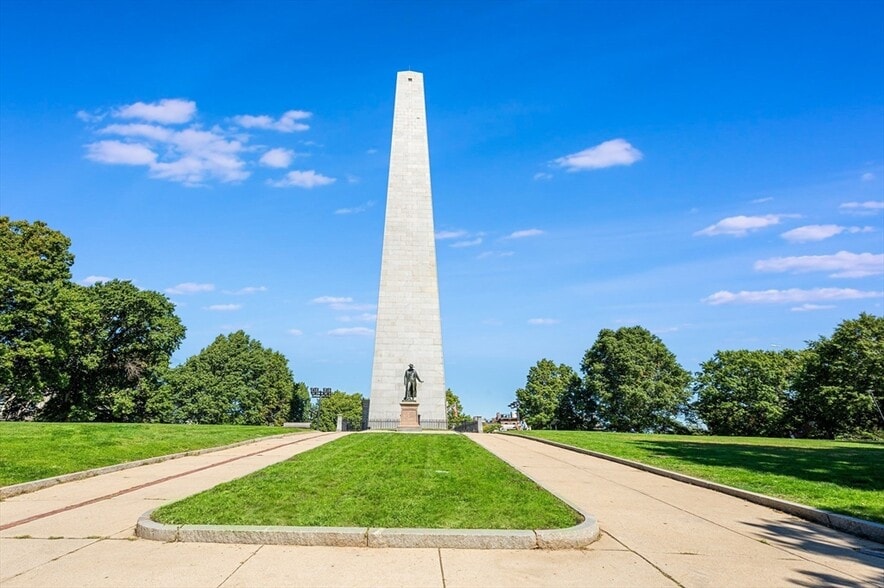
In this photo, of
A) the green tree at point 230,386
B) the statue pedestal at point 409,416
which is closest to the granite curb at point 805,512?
the statue pedestal at point 409,416

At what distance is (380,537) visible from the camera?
19.6 feet

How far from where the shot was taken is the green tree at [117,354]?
1528 inches

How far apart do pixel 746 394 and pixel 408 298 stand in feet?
108

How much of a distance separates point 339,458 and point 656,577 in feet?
33.2

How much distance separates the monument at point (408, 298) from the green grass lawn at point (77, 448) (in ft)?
64.7

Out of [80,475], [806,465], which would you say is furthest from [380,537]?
[806,465]

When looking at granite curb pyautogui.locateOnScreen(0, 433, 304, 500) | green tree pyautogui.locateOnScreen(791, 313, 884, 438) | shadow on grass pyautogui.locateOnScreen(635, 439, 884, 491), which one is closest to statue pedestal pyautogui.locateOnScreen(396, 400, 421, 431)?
granite curb pyautogui.locateOnScreen(0, 433, 304, 500)

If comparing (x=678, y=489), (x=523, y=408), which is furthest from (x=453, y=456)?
(x=523, y=408)

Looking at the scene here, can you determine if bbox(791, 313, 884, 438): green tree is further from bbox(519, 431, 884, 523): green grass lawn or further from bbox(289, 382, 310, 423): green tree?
bbox(289, 382, 310, 423): green tree

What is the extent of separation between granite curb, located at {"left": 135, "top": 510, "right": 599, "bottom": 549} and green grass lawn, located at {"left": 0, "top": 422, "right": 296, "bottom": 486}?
6148mm

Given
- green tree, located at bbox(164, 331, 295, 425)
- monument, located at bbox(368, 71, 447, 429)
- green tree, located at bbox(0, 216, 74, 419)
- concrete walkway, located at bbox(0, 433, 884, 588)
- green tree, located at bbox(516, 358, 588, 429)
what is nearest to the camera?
concrete walkway, located at bbox(0, 433, 884, 588)

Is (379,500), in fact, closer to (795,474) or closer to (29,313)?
(795,474)

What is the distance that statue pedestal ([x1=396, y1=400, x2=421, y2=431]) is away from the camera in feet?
109

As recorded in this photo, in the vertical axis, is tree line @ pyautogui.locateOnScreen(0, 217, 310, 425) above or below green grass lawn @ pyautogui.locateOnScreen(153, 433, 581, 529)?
above
